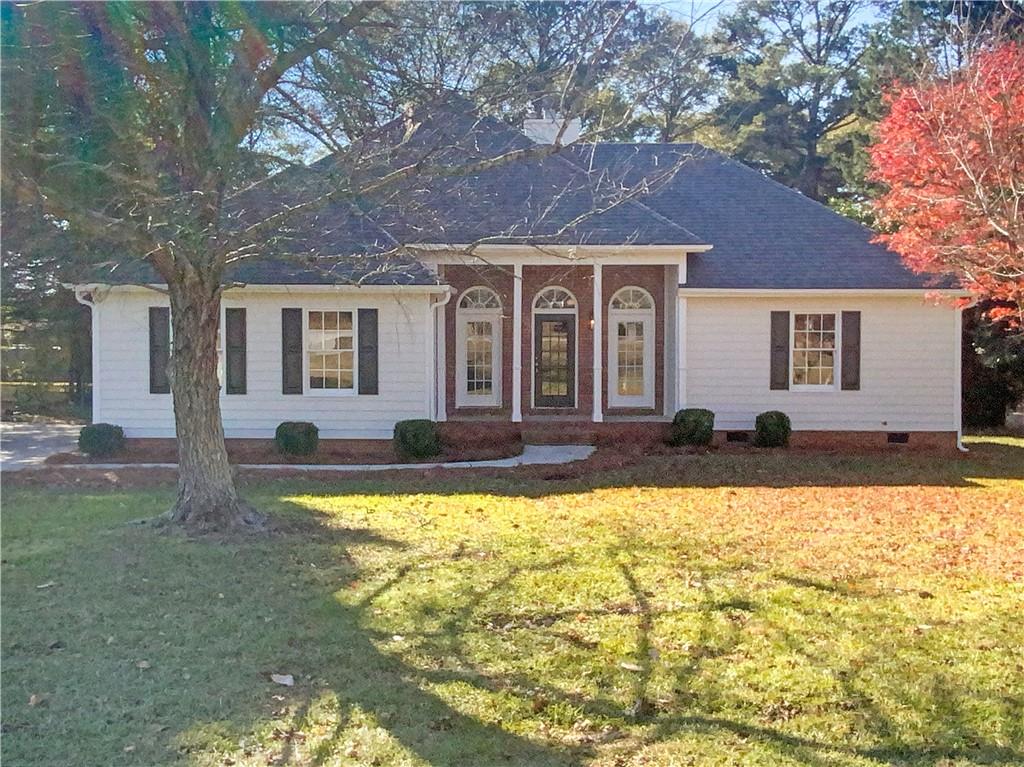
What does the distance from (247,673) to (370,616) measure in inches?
52.8

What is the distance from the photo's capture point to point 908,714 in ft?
16.6

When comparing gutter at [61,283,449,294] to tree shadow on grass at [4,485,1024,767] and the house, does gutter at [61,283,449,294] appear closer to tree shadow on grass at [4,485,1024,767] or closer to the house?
the house

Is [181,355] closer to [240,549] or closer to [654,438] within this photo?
[240,549]

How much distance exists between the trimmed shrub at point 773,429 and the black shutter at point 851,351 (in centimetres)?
162

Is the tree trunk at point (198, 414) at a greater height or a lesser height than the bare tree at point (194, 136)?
lesser

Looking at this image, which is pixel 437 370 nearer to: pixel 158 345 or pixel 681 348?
pixel 681 348

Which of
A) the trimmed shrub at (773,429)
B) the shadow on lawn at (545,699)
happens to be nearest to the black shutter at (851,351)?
the trimmed shrub at (773,429)

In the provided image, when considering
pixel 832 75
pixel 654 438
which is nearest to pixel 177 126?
pixel 654 438

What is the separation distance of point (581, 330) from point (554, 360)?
82 cm

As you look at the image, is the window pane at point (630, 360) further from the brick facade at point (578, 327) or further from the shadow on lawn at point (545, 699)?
the shadow on lawn at point (545, 699)

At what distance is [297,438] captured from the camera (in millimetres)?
16391

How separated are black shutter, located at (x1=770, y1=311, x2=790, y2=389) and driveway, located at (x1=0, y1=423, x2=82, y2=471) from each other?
12.5 meters

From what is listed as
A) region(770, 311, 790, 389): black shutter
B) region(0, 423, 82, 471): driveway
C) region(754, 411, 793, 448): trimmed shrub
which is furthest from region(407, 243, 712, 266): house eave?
region(0, 423, 82, 471): driveway

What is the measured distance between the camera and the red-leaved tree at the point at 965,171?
1184 cm
